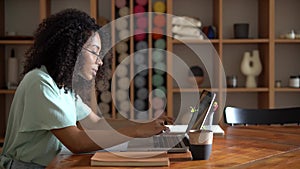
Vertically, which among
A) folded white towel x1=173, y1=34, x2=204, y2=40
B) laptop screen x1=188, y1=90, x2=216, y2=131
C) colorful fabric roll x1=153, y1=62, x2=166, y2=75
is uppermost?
folded white towel x1=173, y1=34, x2=204, y2=40

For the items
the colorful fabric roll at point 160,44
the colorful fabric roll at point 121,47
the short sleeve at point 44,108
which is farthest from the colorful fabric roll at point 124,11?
the short sleeve at point 44,108

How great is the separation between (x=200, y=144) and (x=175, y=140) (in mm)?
351

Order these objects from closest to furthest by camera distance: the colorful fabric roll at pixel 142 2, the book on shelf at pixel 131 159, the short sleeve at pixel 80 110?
the book on shelf at pixel 131 159, the short sleeve at pixel 80 110, the colorful fabric roll at pixel 142 2

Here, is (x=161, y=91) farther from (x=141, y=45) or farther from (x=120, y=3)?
(x=120, y=3)

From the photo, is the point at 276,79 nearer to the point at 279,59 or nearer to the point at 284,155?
the point at 279,59

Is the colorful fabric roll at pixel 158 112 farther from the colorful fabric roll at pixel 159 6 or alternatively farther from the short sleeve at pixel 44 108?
the short sleeve at pixel 44 108

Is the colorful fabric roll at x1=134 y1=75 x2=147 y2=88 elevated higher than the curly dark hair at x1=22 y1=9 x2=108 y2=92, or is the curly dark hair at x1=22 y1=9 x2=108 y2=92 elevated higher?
the curly dark hair at x1=22 y1=9 x2=108 y2=92

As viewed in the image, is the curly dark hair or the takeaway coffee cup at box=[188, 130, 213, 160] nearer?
the takeaway coffee cup at box=[188, 130, 213, 160]

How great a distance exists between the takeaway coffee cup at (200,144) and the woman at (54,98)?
15cm

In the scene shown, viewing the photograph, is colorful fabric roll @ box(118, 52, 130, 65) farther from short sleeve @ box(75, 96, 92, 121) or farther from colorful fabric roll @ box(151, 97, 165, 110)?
short sleeve @ box(75, 96, 92, 121)

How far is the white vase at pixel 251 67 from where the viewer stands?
430 centimetres

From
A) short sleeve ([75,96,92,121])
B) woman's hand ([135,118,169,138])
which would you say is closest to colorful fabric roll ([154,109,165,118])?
short sleeve ([75,96,92,121])

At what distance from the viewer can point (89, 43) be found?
2.14 meters

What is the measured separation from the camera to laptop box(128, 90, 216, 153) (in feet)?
6.01
